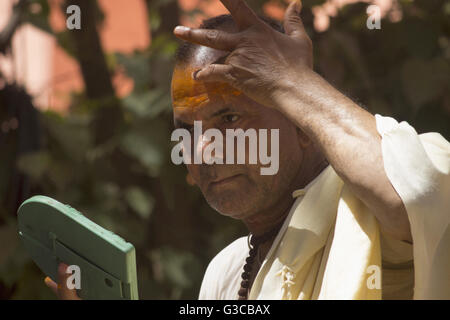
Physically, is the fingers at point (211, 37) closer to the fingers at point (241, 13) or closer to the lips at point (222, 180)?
the fingers at point (241, 13)

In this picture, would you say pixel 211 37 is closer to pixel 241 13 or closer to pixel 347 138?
pixel 241 13

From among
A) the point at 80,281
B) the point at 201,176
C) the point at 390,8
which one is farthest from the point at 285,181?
the point at 390,8

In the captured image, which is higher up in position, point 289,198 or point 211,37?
point 211,37

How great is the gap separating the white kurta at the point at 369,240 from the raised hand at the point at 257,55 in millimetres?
137

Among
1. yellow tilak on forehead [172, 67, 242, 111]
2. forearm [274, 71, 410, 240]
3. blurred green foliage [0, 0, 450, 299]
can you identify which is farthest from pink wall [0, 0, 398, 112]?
forearm [274, 71, 410, 240]

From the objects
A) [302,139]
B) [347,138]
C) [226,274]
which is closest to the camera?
[347,138]

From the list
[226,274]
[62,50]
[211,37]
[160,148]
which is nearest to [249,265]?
[226,274]

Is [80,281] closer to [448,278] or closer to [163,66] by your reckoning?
[448,278]

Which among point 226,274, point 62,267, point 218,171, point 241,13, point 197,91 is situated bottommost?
point 226,274

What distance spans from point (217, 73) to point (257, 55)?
68 mm

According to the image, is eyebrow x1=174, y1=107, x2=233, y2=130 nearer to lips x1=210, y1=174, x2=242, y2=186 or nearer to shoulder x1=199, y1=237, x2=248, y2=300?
lips x1=210, y1=174, x2=242, y2=186

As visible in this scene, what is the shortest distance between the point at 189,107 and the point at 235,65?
16 cm

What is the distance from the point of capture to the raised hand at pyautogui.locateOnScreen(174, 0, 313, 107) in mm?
987

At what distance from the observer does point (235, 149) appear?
43.8 inches
